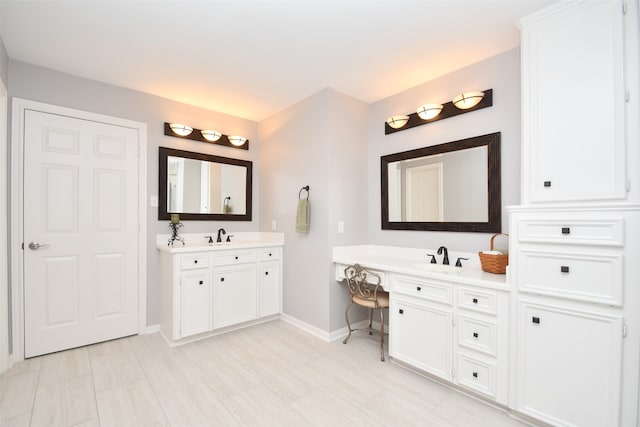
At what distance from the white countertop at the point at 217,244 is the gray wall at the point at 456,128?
1.27 meters

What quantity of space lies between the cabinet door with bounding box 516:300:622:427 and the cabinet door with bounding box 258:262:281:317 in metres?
2.45

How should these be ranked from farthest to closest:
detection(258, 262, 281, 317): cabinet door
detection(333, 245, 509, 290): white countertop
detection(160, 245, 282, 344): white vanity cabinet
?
detection(258, 262, 281, 317): cabinet door
detection(160, 245, 282, 344): white vanity cabinet
detection(333, 245, 509, 290): white countertop

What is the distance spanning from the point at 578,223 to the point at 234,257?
9.39 feet

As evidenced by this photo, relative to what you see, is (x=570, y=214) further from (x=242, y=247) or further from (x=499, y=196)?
(x=242, y=247)

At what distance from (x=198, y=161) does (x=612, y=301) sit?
3.72 metres

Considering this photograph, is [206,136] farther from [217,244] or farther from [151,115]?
[217,244]

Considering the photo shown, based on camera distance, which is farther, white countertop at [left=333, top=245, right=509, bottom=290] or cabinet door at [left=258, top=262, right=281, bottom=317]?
cabinet door at [left=258, top=262, right=281, bottom=317]

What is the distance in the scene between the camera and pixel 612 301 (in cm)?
149

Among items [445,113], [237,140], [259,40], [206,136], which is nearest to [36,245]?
[206,136]

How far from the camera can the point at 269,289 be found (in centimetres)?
342

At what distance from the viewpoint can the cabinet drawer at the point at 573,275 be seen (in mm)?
1493

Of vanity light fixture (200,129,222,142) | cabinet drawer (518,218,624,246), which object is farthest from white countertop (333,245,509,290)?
vanity light fixture (200,129,222,142)

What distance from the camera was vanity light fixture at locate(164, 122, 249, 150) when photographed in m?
3.21

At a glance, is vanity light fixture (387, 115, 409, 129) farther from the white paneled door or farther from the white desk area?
the white paneled door
